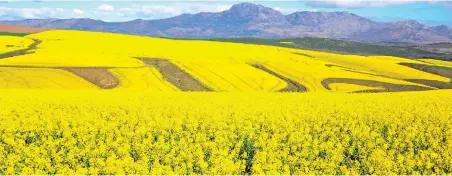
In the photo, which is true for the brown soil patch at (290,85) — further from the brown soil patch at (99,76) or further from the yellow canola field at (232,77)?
the brown soil patch at (99,76)

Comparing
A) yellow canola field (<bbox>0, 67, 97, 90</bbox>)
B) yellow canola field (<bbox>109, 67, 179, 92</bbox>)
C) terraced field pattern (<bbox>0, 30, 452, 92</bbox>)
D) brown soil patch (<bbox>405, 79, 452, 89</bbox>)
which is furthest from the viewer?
brown soil patch (<bbox>405, 79, 452, 89</bbox>)

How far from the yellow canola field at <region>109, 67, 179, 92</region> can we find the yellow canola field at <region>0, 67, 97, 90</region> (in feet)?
12.7

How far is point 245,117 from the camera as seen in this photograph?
2281 centimetres

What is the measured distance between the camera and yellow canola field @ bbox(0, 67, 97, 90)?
5000 cm

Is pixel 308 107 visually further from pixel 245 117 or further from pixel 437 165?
pixel 437 165

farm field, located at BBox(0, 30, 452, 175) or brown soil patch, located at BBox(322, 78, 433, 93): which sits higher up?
farm field, located at BBox(0, 30, 452, 175)

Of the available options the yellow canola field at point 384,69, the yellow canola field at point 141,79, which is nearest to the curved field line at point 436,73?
the yellow canola field at point 384,69

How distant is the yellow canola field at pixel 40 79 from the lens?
50000 mm

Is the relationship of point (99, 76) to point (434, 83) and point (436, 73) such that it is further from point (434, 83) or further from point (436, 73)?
point (436, 73)

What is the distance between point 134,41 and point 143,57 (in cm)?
2778

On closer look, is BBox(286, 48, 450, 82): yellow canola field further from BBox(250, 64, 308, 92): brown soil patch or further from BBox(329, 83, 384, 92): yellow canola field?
BBox(250, 64, 308, 92): brown soil patch

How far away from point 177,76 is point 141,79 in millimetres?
5163

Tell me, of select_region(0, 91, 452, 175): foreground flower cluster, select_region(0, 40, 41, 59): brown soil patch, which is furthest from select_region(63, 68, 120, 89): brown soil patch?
select_region(0, 91, 452, 175): foreground flower cluster

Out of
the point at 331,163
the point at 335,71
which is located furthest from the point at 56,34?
the point at 331,163
